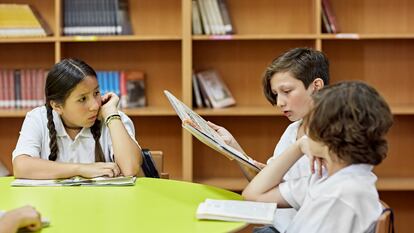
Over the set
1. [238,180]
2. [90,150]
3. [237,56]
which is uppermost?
[237,56]

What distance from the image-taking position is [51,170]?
257 cm

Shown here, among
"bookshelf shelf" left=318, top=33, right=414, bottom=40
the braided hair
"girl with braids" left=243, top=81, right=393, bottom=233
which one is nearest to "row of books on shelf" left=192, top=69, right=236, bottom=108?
"bookshelf shelf" left=318, top=33, right=414, bottom=40

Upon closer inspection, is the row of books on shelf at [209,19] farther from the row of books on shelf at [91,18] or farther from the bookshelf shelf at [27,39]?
the bookshelf shelf at [27,39]

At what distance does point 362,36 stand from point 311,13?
0.36 meters

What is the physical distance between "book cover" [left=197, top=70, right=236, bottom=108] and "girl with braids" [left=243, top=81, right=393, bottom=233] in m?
2.31

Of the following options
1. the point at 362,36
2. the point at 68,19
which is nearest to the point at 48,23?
the point at 68,19

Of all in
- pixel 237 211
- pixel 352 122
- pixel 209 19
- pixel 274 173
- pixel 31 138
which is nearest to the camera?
pixel 352 122

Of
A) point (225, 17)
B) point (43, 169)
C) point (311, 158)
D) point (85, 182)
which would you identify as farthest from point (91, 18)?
point (311, 158)

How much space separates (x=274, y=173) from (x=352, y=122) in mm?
420

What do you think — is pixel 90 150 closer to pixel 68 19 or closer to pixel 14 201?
pixel 14 201

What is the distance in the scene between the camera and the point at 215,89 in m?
4.25

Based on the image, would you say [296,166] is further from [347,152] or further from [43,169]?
[43,169]

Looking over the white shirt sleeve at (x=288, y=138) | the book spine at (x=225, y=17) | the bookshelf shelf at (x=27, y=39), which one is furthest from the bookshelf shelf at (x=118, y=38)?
the white shirt sleeve at (x=288, y=138)

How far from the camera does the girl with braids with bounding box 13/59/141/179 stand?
2.71 m
